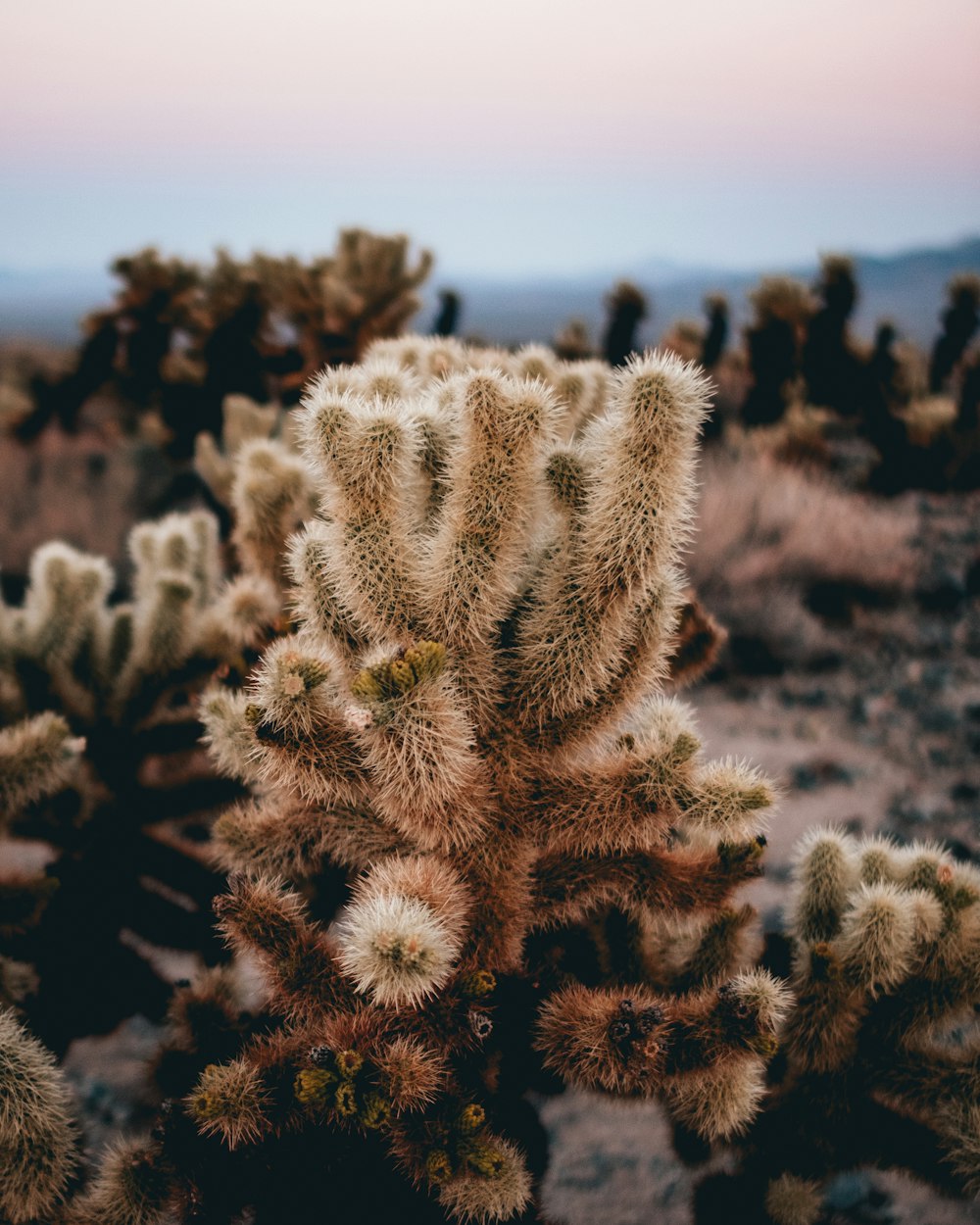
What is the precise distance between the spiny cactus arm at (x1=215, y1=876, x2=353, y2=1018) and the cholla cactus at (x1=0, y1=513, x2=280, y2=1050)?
100 cm

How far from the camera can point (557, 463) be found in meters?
1.86

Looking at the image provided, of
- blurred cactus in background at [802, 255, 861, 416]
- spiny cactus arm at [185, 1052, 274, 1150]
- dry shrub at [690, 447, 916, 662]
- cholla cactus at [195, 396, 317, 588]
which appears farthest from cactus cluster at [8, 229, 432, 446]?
blurred cactus in background at [802, 255, 861, 416]

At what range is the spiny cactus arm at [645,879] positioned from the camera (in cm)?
198

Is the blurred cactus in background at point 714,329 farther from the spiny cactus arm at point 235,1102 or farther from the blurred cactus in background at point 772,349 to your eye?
the spiny cactus arm at point 235,1102

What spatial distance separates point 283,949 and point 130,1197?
2.18ft

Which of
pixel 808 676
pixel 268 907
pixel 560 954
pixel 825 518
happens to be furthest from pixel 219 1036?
pixel 825 518

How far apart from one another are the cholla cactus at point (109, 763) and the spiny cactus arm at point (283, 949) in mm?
1001

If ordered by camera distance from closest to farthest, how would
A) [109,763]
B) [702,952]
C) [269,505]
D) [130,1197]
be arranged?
[130,1197], [702,952], [269,505], [109,763]

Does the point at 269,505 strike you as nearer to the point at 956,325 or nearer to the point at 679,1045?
the point at 679,1045

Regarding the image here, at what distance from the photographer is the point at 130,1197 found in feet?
6.17

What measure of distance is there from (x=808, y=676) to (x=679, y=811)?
3.95 metres

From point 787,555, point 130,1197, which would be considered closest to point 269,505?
point 130,1197

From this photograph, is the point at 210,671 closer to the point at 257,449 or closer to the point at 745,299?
the point at 257,449

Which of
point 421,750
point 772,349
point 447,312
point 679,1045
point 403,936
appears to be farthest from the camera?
point 772,349
